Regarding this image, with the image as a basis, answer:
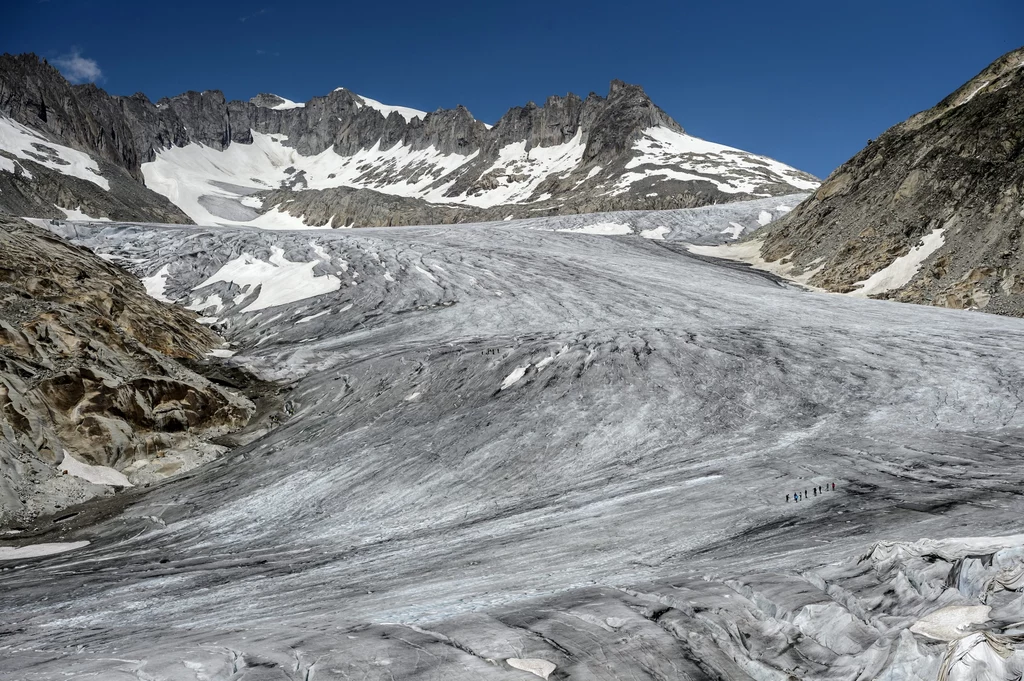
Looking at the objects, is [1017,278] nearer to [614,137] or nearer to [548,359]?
[548,359]

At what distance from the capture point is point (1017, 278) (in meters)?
22.4

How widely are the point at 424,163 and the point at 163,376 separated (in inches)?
6136

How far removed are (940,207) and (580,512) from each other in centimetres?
2434

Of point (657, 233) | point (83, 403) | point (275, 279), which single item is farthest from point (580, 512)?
point (657, 233)

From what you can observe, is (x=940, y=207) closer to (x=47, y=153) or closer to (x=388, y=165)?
(x=47, y=153)

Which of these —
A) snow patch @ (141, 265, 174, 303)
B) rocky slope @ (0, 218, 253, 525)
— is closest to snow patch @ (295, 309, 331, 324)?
rocky slope @ (0, 218, 253, 525)

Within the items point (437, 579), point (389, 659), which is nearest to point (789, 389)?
point (437, 579)

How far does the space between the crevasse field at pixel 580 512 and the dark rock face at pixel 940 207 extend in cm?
343

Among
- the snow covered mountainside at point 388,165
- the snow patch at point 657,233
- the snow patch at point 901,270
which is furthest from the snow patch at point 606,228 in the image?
the snow covered mountainside at point 388,165

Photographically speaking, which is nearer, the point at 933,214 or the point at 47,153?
the point at 933,214

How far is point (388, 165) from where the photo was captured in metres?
178

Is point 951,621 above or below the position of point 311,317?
below

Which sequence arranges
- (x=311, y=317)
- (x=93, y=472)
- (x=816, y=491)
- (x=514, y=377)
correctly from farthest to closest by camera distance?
(x=311, y=317)
(x=514, y=377)
(x=93, y=472)
(x=816, y=491)

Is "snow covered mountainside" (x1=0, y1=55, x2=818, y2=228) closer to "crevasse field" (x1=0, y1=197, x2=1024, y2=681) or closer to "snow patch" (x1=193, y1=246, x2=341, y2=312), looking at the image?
"snow patch" (x1=193, y1=246, x2=341, y2=312)
